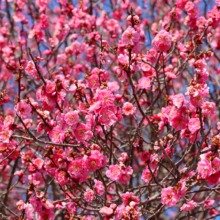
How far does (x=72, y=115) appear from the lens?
2779 mm

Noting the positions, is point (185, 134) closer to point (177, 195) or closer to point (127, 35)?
A: point (177, 195)

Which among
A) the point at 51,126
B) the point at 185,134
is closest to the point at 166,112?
the point at 185,134

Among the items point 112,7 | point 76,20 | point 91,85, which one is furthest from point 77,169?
point 112,7

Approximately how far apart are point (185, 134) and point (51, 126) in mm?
1398

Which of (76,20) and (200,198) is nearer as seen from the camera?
(76,20)

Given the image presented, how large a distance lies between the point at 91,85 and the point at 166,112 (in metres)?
0.81

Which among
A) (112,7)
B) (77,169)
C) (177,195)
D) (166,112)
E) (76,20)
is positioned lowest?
(177,195)

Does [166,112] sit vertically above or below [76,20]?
below

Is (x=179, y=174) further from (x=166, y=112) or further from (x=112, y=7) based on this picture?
(x=112, y=7)

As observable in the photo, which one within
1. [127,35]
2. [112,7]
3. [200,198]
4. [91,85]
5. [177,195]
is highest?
[112,7]

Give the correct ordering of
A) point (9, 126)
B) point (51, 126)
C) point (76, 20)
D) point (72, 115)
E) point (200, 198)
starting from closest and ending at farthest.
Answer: point (72, 115), point (51, 126), point (9, 126), point (76, 20), point (200, 198)

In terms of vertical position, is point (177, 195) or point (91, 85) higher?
point (91, 85)

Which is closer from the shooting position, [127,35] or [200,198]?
[127,35]

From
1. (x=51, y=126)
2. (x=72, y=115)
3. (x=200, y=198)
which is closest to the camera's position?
(x=72, y=115)
